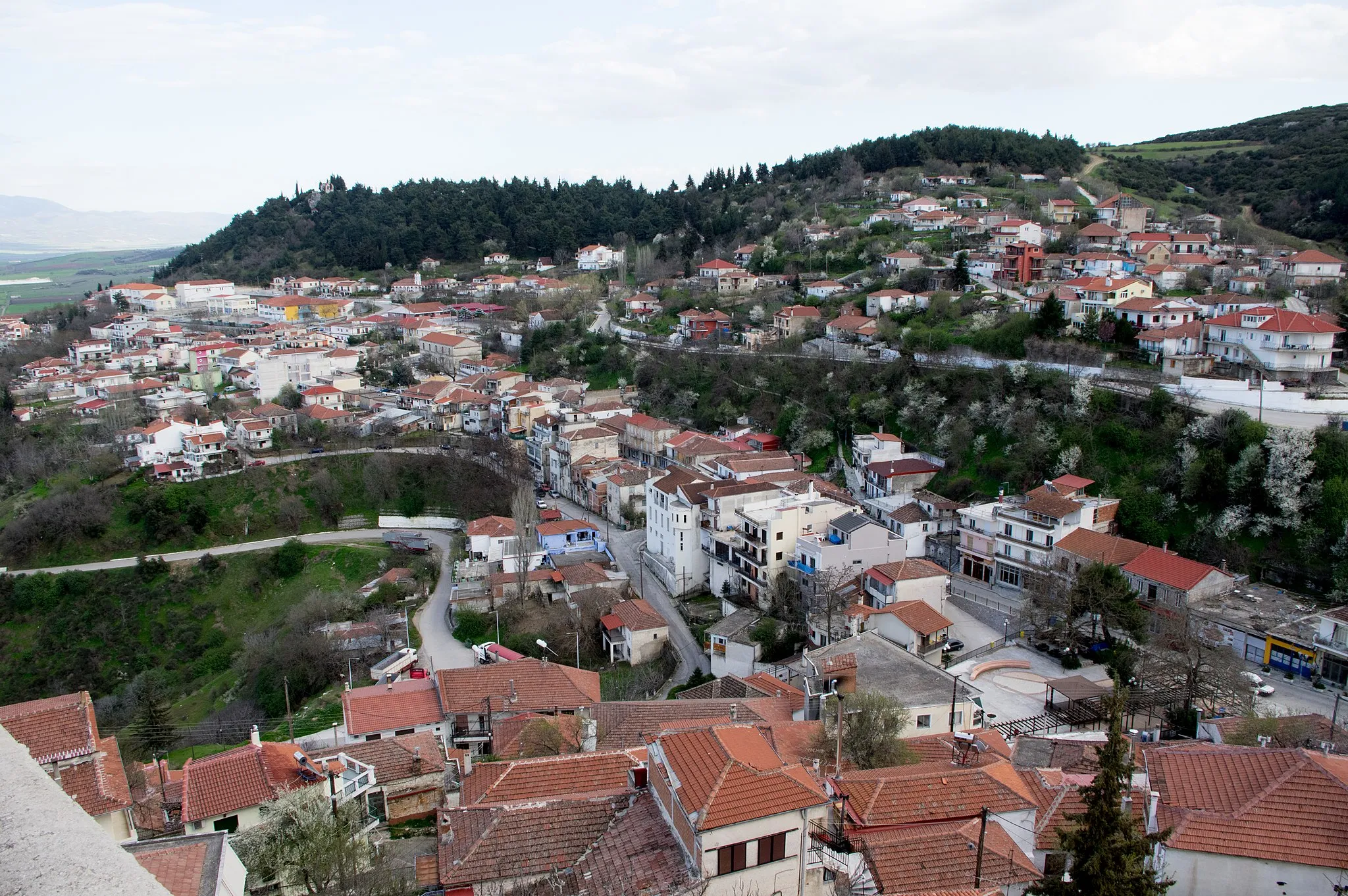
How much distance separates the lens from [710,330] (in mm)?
41812

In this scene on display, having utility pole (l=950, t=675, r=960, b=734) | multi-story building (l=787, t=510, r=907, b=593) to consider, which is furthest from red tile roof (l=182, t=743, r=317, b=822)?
multi-story building (l=787, t=510, r=907, b=593)

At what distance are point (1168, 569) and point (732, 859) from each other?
16.2m

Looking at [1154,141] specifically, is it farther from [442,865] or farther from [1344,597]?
[442,865]

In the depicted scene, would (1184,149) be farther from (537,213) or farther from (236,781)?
(236,781)

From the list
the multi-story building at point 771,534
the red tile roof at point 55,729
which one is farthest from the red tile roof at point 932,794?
the multi-story building at point 771,534

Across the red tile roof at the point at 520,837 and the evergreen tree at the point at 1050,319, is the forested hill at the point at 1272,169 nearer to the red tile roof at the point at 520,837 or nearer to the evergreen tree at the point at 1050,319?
the evergreen tree at the point at 1050,319

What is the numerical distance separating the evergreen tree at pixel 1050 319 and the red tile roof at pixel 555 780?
1000 inches

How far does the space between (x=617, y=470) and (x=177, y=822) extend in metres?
20.2

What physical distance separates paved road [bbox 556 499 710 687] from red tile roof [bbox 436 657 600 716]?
379 centimetres

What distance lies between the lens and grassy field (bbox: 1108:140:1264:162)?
61906 millimetres

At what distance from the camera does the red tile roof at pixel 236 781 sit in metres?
11.1

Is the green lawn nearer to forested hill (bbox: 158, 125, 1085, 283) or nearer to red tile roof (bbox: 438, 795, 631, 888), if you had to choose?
forested hill (bbox: 158, 125, 1085, 283)

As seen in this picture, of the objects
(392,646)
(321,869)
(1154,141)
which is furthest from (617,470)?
(1154,141)

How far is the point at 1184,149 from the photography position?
217 feet
